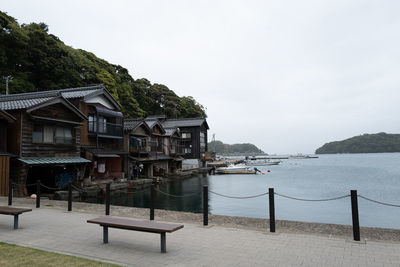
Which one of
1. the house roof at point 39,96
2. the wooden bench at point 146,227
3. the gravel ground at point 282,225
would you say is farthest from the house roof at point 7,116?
the wooden bench at point 146,227

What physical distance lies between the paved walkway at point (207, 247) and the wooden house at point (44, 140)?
35.2 ft

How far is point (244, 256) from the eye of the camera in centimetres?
552

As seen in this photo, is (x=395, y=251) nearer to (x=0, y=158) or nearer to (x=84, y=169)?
(x=0, y=158)

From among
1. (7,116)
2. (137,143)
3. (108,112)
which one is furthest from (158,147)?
(7,116)

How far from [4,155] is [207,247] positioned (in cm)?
1587

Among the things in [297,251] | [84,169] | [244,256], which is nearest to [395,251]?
[297,251]

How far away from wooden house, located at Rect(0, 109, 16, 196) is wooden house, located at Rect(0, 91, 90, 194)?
1.62ft

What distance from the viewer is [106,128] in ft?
90.5

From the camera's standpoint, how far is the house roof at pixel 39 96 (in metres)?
18.1

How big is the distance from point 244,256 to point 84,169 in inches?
804

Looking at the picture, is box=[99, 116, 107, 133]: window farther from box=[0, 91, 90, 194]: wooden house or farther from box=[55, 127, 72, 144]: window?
box=[55, 127, 72, 144]: window

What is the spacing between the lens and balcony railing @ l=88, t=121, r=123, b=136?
25.8 m

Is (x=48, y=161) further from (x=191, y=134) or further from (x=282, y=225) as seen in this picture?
(x=191, y=134)

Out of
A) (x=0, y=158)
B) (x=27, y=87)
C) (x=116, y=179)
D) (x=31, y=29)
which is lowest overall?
(x=116, y=179)
